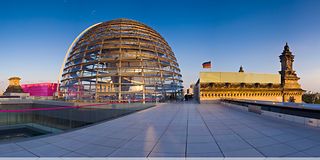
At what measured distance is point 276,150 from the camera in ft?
13.1

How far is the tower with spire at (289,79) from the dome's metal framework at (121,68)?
31709 millimetres

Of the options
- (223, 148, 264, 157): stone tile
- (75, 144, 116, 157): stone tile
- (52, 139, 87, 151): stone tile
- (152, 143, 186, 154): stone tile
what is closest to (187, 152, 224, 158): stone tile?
(223, 148, 264, 157): stone tile

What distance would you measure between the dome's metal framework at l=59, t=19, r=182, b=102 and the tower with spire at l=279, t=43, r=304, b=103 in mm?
31709

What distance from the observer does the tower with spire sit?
39.7 m

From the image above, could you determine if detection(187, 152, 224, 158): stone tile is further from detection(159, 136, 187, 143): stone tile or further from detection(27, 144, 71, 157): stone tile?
detection(27, 144, 71, 157): stone tile

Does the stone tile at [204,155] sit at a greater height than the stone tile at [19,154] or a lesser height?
greater

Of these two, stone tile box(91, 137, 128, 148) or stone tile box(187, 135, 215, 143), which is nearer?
stone tile box(91, 137, 128, 148)

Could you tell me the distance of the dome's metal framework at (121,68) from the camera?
2556 cm

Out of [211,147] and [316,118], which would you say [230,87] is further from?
[211,147]

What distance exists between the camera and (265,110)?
10125 mm

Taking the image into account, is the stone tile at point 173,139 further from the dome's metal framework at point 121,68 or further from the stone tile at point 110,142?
the dome's metal framework at point 121,68

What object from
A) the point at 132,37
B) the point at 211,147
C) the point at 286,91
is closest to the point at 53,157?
the point at 211,147

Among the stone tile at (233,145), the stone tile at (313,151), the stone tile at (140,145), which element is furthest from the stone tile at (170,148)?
the stone tile at (313,151)

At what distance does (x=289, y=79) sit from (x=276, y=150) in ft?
181
